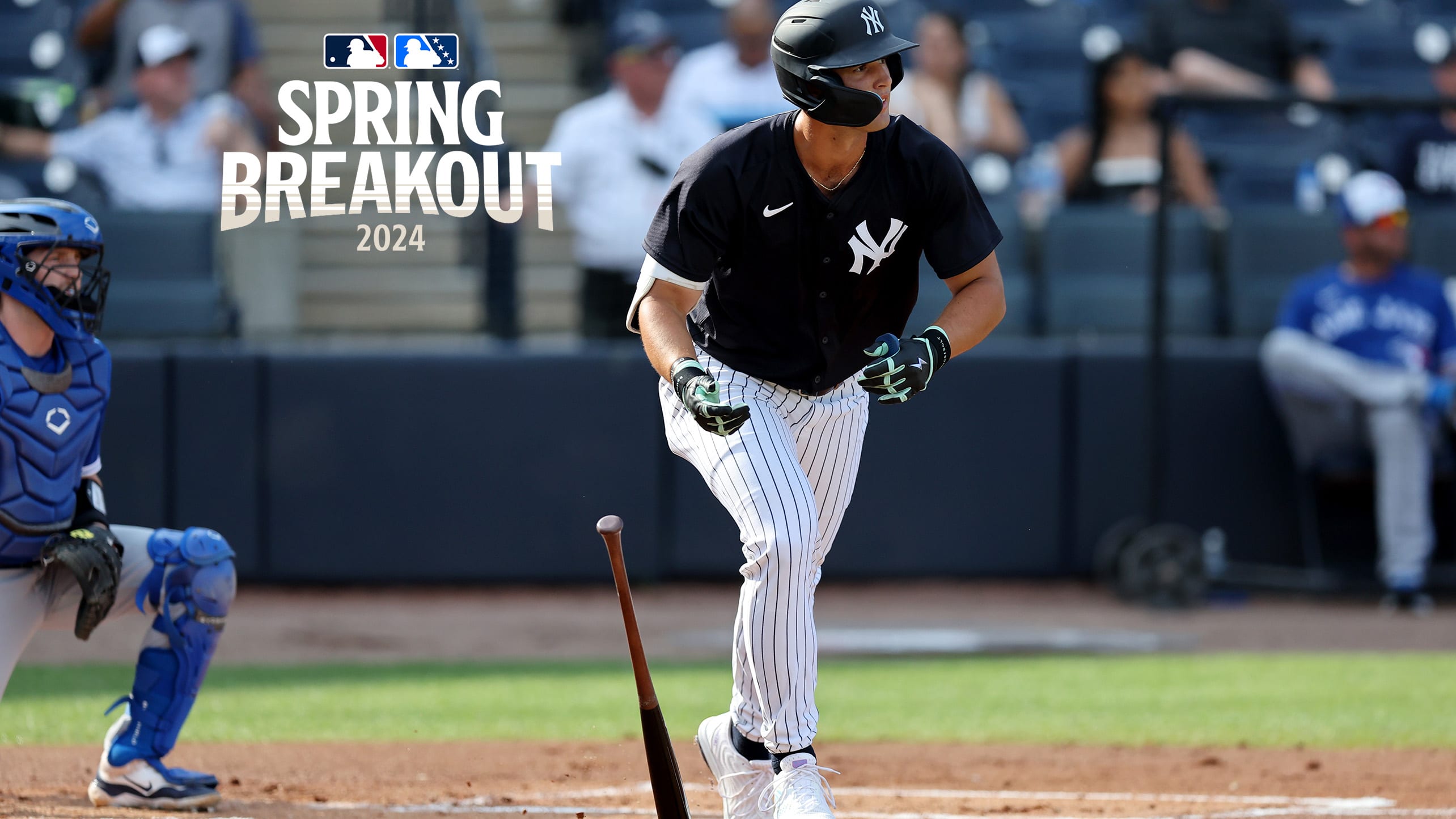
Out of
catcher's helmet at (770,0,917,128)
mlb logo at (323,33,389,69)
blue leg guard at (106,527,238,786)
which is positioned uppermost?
mlb logo at (323,33,389,69)

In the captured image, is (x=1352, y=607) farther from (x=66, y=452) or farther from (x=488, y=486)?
(x=66, y=452)

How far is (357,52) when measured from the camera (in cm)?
421

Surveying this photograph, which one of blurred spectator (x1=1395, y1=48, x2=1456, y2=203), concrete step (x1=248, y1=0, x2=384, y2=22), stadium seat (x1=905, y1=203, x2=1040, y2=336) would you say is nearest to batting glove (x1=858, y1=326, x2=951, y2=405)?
concrete step (x1=248, y1=0, x2=384, y2=22)

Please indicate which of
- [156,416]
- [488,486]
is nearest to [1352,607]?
[488,486]

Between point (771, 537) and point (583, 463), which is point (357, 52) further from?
point (583, 463)

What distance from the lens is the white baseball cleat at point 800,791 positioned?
133 inches

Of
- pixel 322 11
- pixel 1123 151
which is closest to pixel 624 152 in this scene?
pixel 322 11

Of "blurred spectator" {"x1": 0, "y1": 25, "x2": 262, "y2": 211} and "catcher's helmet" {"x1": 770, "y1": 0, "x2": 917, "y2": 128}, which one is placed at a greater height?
"blurred spectator" {"x1": 0, "y1": 25, "x2": 262, "y2": 211}

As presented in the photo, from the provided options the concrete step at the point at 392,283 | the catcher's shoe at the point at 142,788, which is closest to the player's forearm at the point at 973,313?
the catcher's shoe at the point at 142,788

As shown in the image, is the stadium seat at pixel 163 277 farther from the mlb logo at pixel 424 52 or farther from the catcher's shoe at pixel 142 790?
the catcher's shoe at pixel 142 790

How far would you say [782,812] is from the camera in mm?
3404

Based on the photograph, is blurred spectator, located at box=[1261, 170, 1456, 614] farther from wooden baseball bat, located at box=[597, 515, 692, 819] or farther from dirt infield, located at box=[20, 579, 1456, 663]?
wooden baseball bat, located at box=[597, 515, 692, 819]

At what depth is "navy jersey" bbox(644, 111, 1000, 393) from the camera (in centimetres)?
351

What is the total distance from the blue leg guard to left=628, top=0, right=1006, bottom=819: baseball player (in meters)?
1.19
